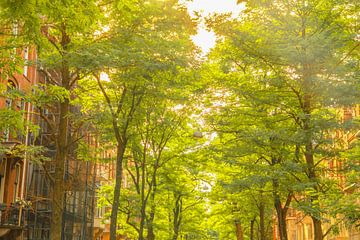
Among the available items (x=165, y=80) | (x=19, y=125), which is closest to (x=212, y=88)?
(x=165, y=80)

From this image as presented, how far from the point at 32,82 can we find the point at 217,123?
14.2 metres

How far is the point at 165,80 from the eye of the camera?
19859 millimetres

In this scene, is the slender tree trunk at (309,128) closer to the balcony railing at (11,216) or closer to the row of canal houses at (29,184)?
the row of canal houses at (29,184)

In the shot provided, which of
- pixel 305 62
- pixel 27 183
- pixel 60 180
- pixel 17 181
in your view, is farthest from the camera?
pixel 27 183

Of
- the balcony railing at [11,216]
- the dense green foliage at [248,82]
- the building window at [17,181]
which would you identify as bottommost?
the balcony railing at [11,216]

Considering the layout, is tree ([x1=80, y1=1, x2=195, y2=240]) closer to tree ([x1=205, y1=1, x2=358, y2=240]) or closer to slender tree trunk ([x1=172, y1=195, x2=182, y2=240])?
tree ([x1=205, y1=1, x2=358, y2=240])

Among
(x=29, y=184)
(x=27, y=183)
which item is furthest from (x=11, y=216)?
(x=29, y=184)

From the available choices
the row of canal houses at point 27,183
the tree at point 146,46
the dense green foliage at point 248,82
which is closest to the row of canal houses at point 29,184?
the row of canal houses at point 27,183

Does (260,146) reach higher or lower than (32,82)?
lower

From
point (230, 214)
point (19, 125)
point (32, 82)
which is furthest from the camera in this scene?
point (230, 214)

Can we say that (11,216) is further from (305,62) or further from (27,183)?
(305,62)

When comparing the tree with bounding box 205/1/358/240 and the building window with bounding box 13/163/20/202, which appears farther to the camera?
the building window with bounding box 13/163/20/202

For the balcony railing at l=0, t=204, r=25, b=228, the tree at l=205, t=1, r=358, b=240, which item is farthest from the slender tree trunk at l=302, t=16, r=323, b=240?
the balcony railing at l=0, t=204, r=25, b=228

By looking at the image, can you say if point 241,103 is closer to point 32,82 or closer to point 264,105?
point 264,105
